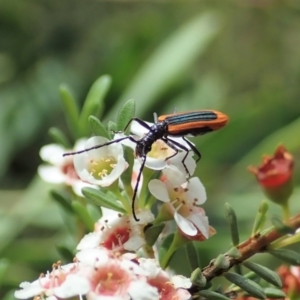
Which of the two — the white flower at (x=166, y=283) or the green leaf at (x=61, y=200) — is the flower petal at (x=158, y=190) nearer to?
the white flower at (x=166, y=283)

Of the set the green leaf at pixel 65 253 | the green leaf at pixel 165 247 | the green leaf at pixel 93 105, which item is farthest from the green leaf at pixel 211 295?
the green leaf at pixel 93 105

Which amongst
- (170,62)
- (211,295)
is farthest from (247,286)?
(170,62)

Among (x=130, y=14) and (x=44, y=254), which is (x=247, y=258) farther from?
(x=130, y=14)

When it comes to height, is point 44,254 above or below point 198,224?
above

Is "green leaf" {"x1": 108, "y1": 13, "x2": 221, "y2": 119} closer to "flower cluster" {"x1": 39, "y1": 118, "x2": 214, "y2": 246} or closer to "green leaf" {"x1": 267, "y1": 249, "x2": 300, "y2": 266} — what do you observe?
"flower cluster" {"x1": 39, "y1": 118, "x2": 214, "y2": 246}

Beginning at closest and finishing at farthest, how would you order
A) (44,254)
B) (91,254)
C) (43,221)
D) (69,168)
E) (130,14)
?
(91,254) < (69,168) < (44,254) < (43,221) < (130,14)

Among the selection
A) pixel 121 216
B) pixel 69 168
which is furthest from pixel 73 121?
pixel 121 216

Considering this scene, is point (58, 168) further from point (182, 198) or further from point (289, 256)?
point (289, 256)
